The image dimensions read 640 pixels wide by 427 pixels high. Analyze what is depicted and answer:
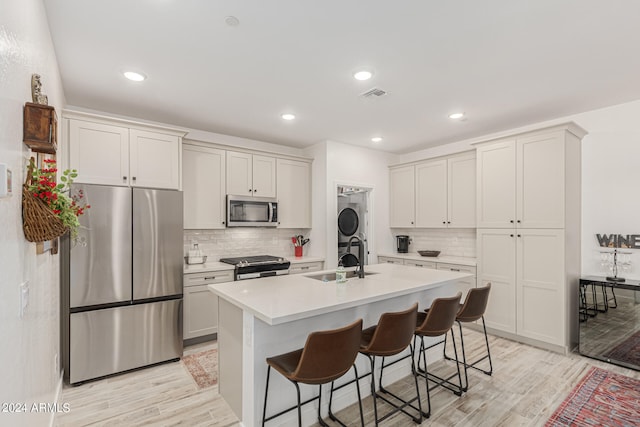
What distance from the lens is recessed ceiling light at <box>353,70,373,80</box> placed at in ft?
8.91

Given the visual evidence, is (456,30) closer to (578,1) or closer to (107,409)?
(578,1)

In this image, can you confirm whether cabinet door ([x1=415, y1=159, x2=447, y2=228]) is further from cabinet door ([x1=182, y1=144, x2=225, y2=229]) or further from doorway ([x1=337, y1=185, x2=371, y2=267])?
cabinet door ([x1=182, y1=144, x2=225, y2=229])

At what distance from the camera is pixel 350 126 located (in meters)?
4.22

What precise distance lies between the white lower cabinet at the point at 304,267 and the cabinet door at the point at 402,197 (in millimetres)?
1675

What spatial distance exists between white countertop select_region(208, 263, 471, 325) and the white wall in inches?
39.3

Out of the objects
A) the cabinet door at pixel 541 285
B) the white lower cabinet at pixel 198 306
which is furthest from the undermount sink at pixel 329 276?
the cabinet door at pixel 541 285

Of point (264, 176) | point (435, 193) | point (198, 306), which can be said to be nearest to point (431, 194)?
point (435, 193)

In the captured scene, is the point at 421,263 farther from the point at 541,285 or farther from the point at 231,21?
the point at 231,21

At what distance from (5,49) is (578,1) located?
281 centimetres

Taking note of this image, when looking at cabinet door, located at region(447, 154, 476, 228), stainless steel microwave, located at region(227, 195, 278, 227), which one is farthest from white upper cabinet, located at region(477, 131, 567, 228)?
stainless steel microwave, located at region(227, 195, 278, 227)

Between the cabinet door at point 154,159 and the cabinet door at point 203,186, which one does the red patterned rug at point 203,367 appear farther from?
the cabinet door at point 154,159

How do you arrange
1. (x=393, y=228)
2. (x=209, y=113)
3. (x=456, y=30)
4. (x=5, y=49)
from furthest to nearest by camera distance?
(x=393, y=228) < (x=209, y=113) < (x=456, y=30) < (x=5, y=49)

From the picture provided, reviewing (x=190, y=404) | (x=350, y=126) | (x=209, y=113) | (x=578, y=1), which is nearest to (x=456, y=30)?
(x=578, y=1)

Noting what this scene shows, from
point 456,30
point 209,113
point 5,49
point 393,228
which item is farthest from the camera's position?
point 393,228
